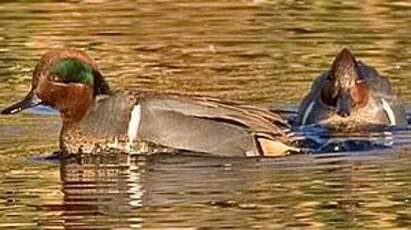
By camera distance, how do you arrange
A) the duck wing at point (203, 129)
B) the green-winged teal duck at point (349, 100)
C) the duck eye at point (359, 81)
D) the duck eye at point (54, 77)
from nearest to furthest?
the duck wing at point (203, 129), the duck eye at point (54, 77), the green-winged teal duck at point (349, 100), the duck eye at point (359, 81)

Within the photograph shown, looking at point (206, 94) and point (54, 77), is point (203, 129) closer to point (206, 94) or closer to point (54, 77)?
point (54, 77)

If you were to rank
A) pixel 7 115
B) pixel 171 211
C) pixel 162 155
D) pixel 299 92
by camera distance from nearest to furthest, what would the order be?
pixel 171 211 → pixel 162 155 → pixel 7 115 → pixel 299 92

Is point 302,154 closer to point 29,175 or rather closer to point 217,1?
point 29,175

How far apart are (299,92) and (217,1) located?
517 centimetres

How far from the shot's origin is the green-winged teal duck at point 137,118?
38.1 ft

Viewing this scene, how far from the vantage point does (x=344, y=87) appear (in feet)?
45.1

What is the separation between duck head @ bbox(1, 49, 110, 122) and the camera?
11.9 metres

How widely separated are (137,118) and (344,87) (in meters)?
2.49

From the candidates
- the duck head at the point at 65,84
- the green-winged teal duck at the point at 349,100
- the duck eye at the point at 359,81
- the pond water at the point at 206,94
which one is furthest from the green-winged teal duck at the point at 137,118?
the duck eye at the point at 359,81

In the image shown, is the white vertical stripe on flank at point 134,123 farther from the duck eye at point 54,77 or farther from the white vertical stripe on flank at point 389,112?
the white vertical stripe on flank at point 389,112

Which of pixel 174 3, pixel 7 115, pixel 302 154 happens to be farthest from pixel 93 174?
pixel 174 3

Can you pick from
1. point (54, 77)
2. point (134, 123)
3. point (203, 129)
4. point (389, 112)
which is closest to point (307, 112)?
point (389, 112)

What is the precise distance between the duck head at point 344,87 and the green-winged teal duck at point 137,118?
160 cm

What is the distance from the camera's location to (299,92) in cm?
1443
